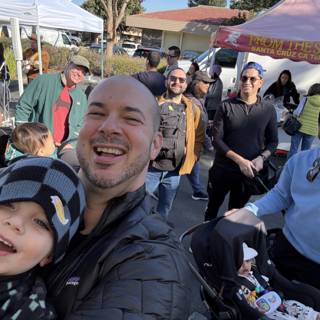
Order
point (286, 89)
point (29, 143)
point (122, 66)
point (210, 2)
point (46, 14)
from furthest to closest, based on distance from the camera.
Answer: point (210, 2)
point (122, 66)
point (286, 89)
point (46, 14)
point (29, 143)

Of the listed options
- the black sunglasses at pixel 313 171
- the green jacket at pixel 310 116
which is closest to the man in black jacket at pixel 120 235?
the black sunglasses at pixel 313 171

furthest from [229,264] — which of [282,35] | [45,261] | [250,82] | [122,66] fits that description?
[122,66]

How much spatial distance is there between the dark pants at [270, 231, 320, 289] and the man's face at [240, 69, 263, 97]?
4.68 ft

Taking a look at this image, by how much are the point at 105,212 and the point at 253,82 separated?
263 centimetres

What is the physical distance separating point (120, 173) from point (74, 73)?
308 cm

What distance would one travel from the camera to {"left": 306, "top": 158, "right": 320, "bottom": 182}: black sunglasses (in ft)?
7.45

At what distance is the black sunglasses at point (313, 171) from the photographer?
2271mm

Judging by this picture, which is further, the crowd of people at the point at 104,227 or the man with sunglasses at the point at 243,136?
the man with sunglasses at the point at 243,136

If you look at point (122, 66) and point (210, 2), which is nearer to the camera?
point (122, 66)

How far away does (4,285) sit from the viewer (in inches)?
39.2

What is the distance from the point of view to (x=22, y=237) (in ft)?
3.36

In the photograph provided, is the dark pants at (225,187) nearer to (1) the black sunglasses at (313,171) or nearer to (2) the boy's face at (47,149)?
(1) the black sunglasses at (313,171)

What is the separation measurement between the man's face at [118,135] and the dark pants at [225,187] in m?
2.31

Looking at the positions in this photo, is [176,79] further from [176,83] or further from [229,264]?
[229,264]
